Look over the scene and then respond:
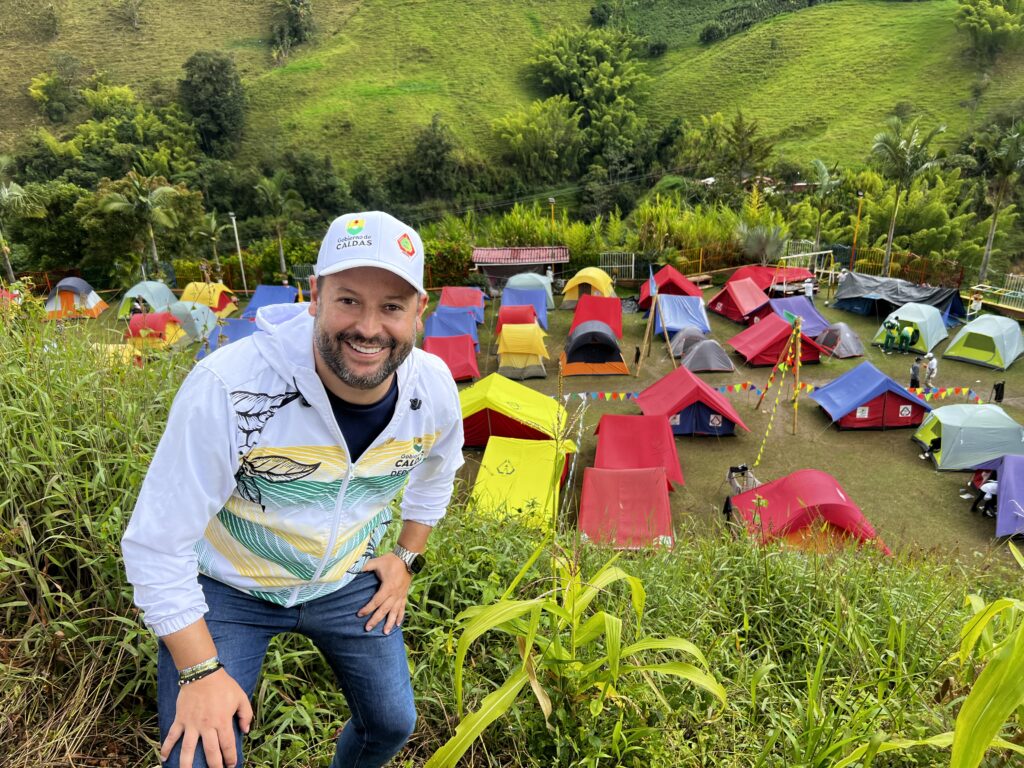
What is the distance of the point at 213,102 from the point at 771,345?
5052cm

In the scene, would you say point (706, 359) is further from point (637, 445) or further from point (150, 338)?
point (150, 338)

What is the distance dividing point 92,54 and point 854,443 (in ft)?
237

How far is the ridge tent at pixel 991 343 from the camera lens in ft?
38.7

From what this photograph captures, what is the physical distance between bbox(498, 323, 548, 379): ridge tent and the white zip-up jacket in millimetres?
10740

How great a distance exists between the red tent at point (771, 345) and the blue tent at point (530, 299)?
4633 millimetres

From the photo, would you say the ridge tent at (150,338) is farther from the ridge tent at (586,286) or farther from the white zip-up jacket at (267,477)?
the ridge tent at (586,286)

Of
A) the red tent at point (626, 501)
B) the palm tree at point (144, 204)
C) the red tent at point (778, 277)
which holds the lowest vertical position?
the red tent at point (778, 277)

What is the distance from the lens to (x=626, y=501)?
22.7 ft

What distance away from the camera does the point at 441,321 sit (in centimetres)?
1351

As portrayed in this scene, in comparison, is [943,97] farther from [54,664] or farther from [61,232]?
[54,664]

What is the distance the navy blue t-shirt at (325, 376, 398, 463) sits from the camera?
141 centimetres

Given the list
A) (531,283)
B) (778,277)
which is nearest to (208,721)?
(531,283)

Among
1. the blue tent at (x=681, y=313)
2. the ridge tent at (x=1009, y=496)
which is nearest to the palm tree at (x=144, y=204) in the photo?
the blue tent at (x=681, y=313)

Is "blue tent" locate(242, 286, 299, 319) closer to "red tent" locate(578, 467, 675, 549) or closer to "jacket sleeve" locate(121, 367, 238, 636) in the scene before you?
"red tent" locate(578, 467, 675, 549)
